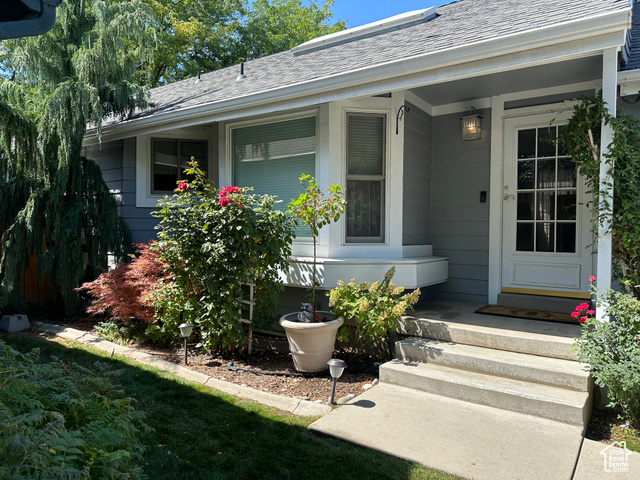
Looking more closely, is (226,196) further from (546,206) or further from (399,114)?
(546,206)

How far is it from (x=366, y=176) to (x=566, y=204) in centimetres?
225

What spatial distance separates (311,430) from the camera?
3.15 metres

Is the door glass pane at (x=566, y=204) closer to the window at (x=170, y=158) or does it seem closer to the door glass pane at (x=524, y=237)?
the door glass pane at (x=524, y=237)

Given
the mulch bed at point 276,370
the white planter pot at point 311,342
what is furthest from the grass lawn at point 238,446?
the white planter pot at point 311,342

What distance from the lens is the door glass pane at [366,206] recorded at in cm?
521

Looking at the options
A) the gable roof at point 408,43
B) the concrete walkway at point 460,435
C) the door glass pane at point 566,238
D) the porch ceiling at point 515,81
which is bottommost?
the concrete walkway at point 460,435

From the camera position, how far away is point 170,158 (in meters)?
7.28

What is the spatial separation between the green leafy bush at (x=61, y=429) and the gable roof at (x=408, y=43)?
3.69 meters

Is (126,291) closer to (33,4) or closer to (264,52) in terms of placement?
(33,4)

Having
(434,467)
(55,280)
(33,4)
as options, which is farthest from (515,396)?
(55,280)

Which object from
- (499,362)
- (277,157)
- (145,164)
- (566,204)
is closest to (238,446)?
(499,362)

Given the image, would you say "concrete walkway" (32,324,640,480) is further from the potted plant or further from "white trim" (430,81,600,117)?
"white trim" (430,81,600,117)

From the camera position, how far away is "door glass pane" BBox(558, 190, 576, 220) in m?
4.91

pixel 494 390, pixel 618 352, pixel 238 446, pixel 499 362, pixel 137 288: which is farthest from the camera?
pixel 137 288
